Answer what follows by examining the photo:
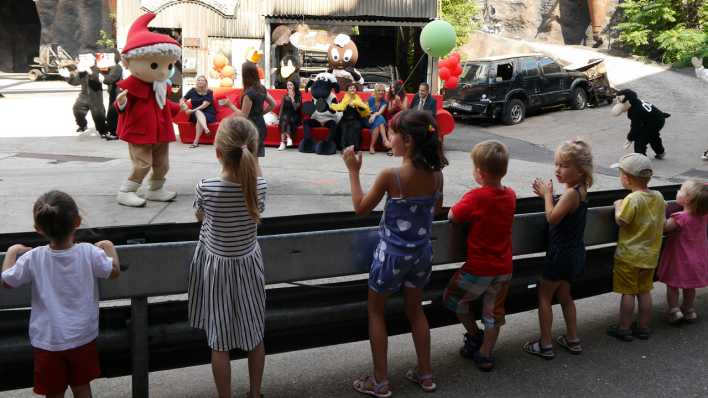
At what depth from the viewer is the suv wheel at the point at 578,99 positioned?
66.9 feet

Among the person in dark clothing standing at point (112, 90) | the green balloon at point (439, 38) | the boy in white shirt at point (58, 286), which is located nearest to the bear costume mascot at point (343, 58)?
the green balloon at point (439, 38)

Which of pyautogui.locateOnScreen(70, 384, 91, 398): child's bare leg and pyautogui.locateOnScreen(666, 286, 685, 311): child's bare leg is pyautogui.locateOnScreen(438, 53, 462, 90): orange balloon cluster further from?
pyautogui.locateOnScreen(70, 384, 91, 398): child's bare leg

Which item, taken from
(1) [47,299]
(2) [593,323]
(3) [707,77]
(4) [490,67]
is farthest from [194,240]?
(4) [490,67]

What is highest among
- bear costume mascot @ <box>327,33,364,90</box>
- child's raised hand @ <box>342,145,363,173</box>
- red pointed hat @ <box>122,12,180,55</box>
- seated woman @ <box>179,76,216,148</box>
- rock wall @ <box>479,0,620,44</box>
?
rock wall @ <box>479,0,620,44</box>

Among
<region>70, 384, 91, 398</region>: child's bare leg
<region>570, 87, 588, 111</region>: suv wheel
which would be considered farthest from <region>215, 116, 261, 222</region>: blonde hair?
<region>570, 87, 588, 111</region>: suv wheel

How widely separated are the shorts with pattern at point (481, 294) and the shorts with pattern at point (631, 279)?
3.27ft

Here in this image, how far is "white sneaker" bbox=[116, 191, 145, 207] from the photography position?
325 inches

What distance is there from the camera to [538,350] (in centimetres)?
444

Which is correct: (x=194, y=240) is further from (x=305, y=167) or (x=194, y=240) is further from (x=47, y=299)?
(x=305, y=167)

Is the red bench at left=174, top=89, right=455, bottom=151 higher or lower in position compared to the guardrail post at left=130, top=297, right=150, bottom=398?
higher

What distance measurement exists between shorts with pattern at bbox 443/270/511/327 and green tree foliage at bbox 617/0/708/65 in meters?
23.0

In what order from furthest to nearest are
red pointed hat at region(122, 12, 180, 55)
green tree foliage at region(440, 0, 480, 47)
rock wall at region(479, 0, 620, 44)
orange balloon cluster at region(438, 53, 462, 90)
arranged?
rock wall at region(479, 0, 620, 44), green tree foliage at region(440, 0, 480, 47), orange balloon cluster at region(438, 53, 462, 90), red pointed hat at region(122, 12, 180, 55)

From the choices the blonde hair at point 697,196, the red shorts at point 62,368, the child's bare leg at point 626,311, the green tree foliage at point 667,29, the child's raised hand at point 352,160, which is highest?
the green tree foliage at point 667,29

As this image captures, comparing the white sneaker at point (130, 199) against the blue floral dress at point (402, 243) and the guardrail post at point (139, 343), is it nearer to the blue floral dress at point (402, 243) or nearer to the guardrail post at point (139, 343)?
the guardrail post at point (139, 343)
